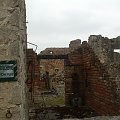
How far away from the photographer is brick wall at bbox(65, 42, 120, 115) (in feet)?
24.1

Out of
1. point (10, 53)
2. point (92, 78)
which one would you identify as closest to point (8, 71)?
point (10, 53)

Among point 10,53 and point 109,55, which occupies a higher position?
point 109,55

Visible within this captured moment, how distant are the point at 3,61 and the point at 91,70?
522 cm

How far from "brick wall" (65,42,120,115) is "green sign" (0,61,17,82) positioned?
151 inches

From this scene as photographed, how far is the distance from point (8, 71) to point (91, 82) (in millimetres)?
5267

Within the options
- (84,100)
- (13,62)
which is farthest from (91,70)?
(13,62)

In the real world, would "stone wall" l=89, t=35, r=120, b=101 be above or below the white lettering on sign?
above

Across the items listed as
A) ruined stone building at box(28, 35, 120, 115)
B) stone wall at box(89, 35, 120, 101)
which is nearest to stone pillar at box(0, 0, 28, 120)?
ruined stone building at box(28, 35, 120, 115)

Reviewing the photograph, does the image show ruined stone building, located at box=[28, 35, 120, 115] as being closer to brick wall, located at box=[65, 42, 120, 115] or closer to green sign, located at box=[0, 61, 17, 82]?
brick wall, located at box=[65, 42, 120, 115]

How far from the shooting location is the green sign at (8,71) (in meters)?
3.58

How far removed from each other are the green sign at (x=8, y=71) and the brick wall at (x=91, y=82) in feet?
12.6

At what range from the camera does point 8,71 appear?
3602 millimetres

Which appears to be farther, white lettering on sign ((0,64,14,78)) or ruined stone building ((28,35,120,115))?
ruined stone building ((28,35,120,115))

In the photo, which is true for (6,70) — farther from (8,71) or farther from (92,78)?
(92,78)
